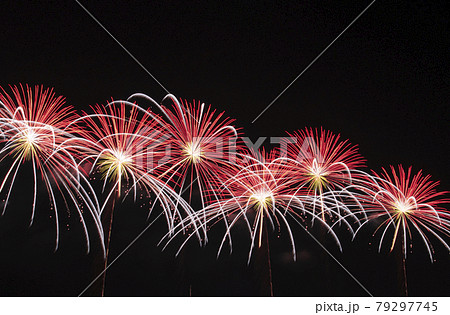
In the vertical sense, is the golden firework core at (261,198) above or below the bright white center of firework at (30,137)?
below

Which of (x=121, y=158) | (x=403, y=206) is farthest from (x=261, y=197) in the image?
(x=403, y=206)

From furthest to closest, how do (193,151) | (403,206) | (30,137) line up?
(403,206), (193,151), (30,137)

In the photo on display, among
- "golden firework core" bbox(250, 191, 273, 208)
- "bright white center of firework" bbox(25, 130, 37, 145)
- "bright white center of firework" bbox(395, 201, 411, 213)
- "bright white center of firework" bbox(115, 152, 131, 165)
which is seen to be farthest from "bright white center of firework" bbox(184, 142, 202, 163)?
"bright white center of firework" bbox(395, 201, 411, 213)

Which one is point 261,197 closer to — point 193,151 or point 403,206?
Result: point 193,151

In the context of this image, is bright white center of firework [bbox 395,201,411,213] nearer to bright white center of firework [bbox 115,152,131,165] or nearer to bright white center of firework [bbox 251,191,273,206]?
bright white center of firework [bbox 251,191,273,206]

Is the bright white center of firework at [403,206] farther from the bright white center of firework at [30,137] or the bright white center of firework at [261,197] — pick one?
the bright white center of firework at [30,137]

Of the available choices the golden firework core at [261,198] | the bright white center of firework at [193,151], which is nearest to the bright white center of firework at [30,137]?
the bright white center of firework at [193,151]

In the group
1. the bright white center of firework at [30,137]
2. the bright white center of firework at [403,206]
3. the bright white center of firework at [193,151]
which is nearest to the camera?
the bright white center of firework at [30,137]

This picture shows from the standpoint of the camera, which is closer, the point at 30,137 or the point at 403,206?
the point at 30,137
